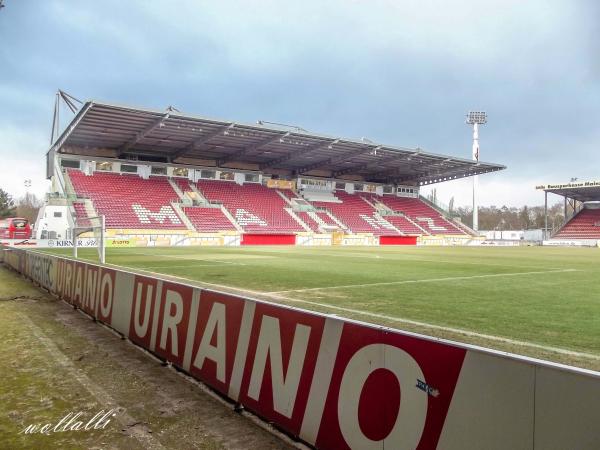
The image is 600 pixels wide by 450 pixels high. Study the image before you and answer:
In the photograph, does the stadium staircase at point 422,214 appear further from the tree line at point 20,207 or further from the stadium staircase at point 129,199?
the tree line at point 20,207

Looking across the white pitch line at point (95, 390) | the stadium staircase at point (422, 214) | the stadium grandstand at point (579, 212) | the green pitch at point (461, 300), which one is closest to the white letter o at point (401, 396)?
the white pitch line at point (95, 390)

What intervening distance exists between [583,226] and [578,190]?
588 centimetres

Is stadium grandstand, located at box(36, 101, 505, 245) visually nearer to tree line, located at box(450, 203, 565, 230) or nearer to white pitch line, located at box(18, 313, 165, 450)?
white pitch line, located at box(18, 313, 165, 450)

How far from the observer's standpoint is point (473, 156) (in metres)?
69.4

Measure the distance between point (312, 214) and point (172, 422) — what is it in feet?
169

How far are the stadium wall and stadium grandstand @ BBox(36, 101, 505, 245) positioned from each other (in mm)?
35429

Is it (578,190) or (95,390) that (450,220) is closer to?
(578,190)

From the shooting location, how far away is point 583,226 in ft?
209

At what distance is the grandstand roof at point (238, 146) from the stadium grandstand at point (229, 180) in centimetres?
13

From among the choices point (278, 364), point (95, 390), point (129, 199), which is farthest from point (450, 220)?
point (278, 364)

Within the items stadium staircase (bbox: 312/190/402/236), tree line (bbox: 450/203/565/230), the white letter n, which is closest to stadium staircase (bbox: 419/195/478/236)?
stadium staircase (bbox: 312/190/402/236)

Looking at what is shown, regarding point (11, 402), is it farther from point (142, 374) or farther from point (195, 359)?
point (195, 359)

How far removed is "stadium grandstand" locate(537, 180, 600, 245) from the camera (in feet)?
193

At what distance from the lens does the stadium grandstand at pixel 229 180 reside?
134 ft
